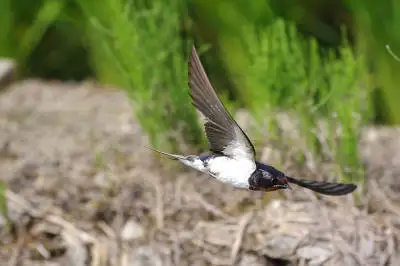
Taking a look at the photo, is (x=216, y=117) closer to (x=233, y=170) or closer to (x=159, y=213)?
(x=233, y=170)

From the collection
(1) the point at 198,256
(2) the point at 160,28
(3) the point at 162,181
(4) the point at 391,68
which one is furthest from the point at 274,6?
(1) the point at 198,256

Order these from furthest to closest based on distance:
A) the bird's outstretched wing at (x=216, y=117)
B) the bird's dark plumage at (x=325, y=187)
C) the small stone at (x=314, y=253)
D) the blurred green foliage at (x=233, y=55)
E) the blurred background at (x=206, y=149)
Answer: the blurred green foliage at (x=233, y=55), the blurred background at (x=206, y=149), the small stone at (x=314, y=253), the bird's dark plumage at (x=325, y=187), the bird's outstretched wing at (x=216, y=117)

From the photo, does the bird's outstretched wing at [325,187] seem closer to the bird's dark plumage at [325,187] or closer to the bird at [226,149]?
the bird's dark plumage at [325,187]

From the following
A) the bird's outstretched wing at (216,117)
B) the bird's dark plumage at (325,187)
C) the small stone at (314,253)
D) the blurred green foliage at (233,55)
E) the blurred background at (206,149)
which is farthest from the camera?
the blurred green foliage at (233,55)

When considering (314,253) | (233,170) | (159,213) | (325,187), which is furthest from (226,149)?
(159,213)

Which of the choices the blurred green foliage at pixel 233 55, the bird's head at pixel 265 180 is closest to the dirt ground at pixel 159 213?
the blurred green foliage at pixel 233 55

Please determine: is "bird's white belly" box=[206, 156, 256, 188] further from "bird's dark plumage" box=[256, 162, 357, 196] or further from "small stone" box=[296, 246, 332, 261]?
"small stone" box=[296, 246, 332, 261]

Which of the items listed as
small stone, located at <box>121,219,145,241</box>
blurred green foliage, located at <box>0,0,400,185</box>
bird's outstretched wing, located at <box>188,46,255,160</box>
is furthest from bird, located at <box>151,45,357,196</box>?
small stone, located at <box>121,219,145,241</box>
